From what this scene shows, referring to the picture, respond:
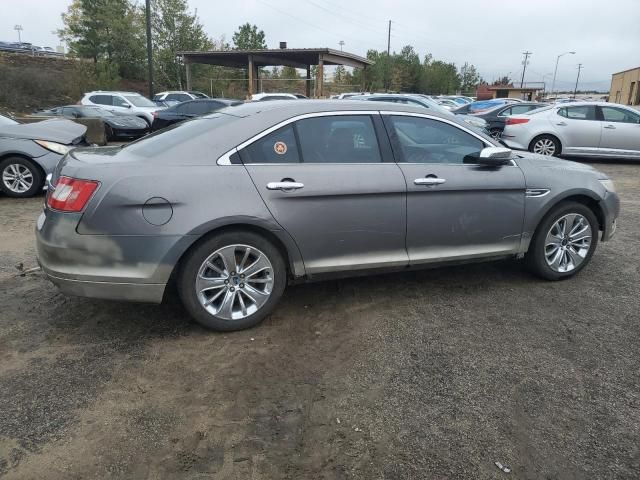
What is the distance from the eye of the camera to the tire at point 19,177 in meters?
7.82

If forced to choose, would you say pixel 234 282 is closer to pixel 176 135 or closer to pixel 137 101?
pixel 176 135

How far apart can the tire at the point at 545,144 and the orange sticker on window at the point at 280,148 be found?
34.0 ft

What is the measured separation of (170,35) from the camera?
42.7 metres

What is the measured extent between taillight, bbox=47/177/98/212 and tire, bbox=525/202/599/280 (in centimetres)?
358

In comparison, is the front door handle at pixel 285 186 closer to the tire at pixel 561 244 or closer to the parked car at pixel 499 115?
the tire at pixel 561 244

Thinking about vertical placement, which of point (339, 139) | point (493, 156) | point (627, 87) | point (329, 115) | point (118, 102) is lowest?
point (118, 102)

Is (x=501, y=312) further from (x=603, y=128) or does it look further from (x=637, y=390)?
(x=603, y=128)

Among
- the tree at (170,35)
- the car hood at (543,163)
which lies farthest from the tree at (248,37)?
the car hood at (543,163)

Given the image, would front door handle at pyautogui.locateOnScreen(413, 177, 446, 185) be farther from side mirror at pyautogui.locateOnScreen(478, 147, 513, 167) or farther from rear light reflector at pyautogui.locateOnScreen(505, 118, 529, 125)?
rear light reflector at pyautogui.locateOnScreen(505, 118, 529, 125)

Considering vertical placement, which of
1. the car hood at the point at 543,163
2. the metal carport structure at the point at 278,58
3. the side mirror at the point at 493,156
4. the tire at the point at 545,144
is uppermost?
the metal carport structure at the point at 278,58

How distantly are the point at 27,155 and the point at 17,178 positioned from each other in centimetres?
41

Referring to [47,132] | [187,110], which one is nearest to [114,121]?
[187,110]

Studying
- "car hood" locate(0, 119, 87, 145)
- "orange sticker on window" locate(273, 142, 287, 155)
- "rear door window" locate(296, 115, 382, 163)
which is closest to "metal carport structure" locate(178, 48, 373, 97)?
"car hood" locate(0, 119, 87, 145)

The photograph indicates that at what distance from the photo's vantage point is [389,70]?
5806 cm
